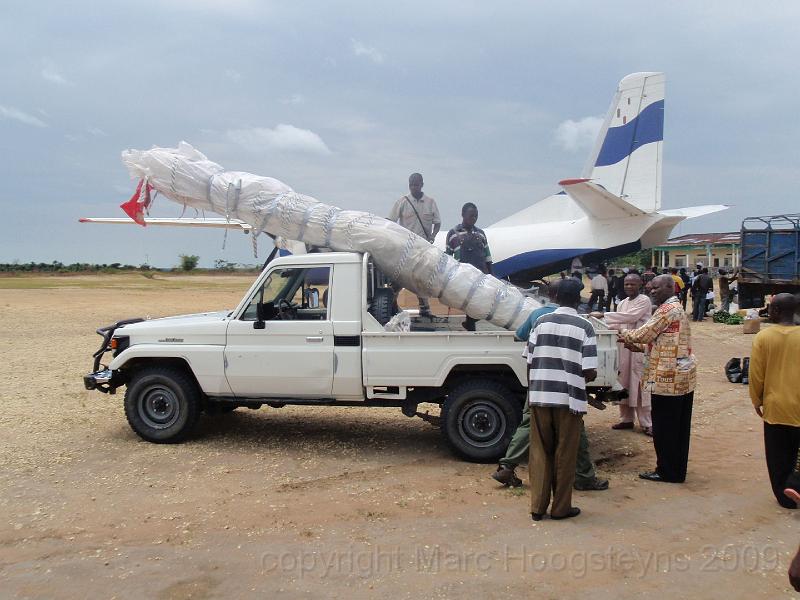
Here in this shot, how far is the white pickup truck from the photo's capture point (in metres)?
5.91

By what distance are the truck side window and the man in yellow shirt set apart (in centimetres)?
362

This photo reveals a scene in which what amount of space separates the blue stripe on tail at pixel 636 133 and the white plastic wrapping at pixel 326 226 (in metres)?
11.6

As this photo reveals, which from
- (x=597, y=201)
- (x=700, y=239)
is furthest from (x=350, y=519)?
(x=700, y=239)

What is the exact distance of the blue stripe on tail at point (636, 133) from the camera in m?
16.4

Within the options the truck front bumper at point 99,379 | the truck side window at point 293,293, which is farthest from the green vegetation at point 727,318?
the truck front bumper at point 99,379

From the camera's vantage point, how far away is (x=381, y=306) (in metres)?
6.29

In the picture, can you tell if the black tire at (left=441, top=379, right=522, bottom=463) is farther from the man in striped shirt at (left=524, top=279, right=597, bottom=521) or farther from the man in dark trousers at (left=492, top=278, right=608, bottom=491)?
the man in striped shirt at (left=524, top=279, right=597, bottom=521)

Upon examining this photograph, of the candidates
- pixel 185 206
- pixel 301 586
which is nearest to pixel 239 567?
pixel 301 586

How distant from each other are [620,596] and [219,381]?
159 inches

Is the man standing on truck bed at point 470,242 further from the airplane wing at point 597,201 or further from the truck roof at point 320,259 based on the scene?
the airplane wing at point 597,201

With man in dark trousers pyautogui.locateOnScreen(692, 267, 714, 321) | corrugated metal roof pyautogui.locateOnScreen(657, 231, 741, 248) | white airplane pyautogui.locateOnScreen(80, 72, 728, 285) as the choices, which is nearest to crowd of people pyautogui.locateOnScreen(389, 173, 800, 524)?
white airplane pyautogui.locateOnScreen(80, 72, 728, 285)

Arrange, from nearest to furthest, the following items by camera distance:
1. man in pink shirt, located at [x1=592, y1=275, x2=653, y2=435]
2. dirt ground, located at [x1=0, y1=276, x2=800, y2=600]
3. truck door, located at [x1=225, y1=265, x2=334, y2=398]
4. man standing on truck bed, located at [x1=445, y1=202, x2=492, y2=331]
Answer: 1. dirt ground, located at [x1=0, y1=276, x2=800, y2=600]
2. truck door, located at [x1=225, y1=265, x2=334, y2=398]
3. man in pink shirt, located at [x1=592, y1=275, x2=653, y2=435]
4. man standing on truck bed, located at [x1=445, y1=202, x2=492, y2=331]

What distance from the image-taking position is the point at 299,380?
240 inches

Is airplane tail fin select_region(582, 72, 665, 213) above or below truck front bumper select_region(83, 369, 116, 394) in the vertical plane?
above
